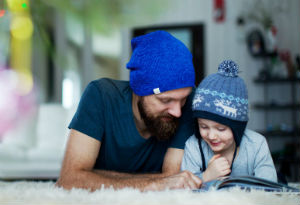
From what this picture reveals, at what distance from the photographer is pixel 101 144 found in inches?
50.8

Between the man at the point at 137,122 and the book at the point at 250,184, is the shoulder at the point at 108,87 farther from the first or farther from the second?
the book at the point at 250,184

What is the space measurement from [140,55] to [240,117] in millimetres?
413

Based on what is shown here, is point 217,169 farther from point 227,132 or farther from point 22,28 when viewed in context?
point 22,28

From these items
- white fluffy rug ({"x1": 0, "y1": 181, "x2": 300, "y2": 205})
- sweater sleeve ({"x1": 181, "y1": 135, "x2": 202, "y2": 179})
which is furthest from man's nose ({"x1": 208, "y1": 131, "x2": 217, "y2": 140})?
white fluffy rug ({"x1": 0, "y1": 181, "x2": 300, "y2": 205})

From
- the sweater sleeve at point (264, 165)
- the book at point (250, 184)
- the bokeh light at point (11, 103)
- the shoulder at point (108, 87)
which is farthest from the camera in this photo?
the bokeh light at point (11, 103)

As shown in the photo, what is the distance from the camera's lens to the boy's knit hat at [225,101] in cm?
110

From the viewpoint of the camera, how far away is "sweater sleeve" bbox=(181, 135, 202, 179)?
3.85 ft

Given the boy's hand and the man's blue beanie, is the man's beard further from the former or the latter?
the boy's hand

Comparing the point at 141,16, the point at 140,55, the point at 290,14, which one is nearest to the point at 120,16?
the point at 141,16

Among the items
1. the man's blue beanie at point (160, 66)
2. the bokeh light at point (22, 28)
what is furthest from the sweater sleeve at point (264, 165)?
the bokeh light at point (22, 28)

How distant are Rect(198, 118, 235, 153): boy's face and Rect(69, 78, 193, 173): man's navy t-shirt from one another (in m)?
0.12

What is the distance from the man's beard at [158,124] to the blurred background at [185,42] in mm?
2788

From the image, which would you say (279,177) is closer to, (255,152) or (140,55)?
(255,152)

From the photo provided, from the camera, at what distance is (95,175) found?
1.07m
